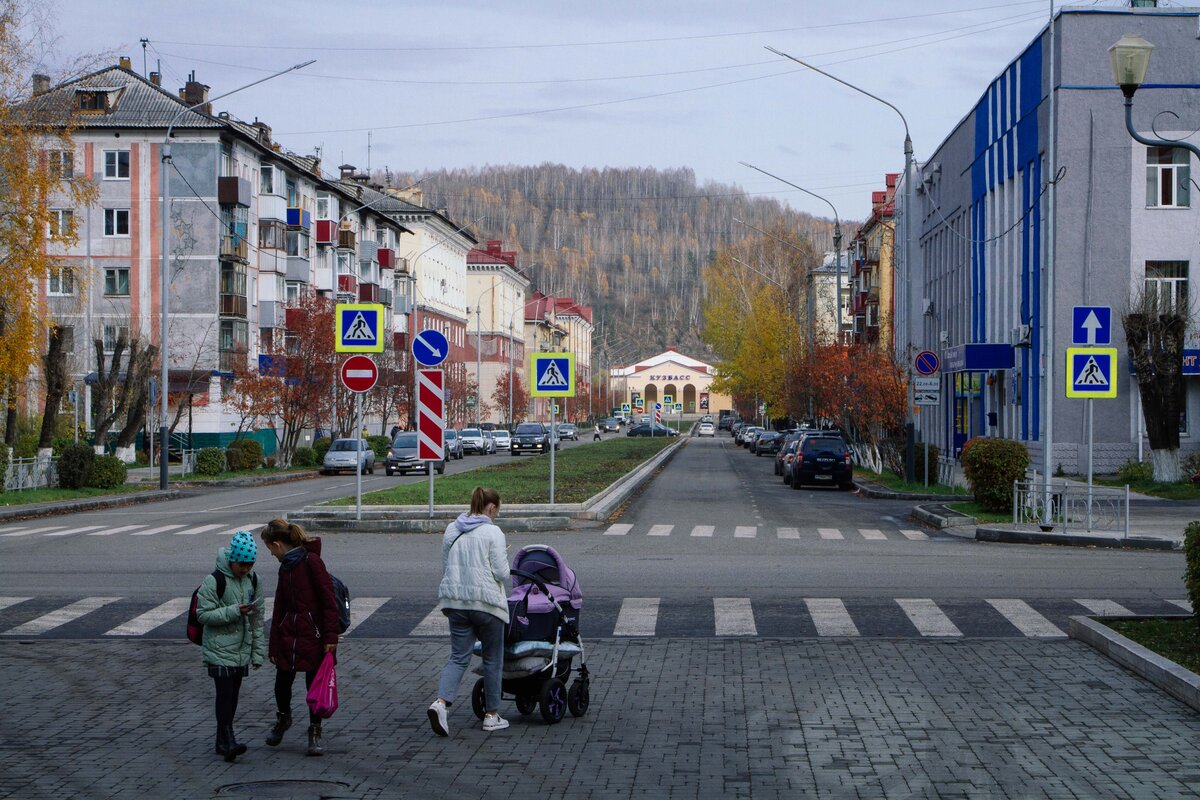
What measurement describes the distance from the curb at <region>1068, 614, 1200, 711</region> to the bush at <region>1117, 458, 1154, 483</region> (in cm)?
2508

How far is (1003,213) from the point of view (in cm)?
4569

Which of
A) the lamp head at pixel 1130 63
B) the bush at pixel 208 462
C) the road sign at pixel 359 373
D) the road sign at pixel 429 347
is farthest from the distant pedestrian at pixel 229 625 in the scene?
the bush at pixel 208 462

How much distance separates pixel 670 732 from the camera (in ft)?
29.0

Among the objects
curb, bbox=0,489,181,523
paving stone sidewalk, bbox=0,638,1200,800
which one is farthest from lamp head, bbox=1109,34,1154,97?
curb, bbox=0,489,181,523

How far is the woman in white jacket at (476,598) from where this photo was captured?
8672 millimetres

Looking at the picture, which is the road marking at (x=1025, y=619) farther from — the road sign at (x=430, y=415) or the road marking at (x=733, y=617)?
the road sign at (x=430, y=415)

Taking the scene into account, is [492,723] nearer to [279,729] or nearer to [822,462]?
[279,729]

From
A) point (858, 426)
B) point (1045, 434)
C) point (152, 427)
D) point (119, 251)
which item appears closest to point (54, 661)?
point (1045, 434)

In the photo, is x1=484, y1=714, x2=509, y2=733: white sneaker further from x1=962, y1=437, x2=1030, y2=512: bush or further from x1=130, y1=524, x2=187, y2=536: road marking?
x1=962, y1=437, x2=1030, y2=512: bush

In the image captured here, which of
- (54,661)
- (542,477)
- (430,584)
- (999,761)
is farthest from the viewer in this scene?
(542,477)

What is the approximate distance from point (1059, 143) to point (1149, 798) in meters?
34.6

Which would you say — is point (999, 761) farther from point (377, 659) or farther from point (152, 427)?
point (152, 427)

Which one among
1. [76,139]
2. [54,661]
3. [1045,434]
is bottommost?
[54,661]

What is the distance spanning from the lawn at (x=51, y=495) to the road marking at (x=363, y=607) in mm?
19794
